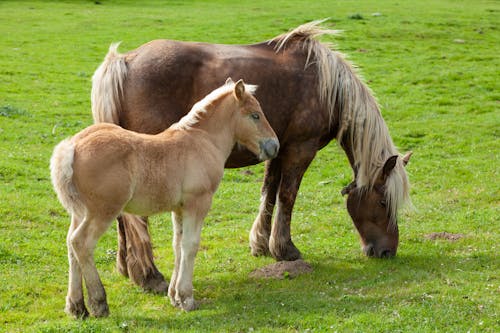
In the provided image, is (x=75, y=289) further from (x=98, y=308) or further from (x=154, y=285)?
(x=154, y=285)

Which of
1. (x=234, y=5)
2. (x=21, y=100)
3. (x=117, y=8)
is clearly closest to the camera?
(x=21, y=100)

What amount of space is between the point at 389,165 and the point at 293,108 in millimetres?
1455

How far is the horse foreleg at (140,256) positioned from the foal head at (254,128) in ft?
5.22

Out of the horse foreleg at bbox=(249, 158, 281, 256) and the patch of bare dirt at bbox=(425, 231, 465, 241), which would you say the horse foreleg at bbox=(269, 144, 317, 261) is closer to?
the horse foreleg at bbox=(249, 158, 281, 256)

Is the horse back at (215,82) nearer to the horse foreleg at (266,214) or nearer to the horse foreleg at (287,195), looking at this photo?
the horse foreleg at (287,195)

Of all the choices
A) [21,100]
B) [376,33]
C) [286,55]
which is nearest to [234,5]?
[376,33]

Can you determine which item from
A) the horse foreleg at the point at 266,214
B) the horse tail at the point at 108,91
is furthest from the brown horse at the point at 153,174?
the horse foreleg at the point at 266,214

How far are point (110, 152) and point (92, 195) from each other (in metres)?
0.45

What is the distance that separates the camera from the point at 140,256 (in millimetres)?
8195

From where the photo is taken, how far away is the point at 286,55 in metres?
9.36

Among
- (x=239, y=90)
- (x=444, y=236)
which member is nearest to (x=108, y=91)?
(x=239, y=90)

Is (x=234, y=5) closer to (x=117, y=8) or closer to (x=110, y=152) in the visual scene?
(x=117, y=8)

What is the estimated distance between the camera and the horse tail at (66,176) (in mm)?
6586

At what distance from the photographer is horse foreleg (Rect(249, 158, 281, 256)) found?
9766 millimetres
